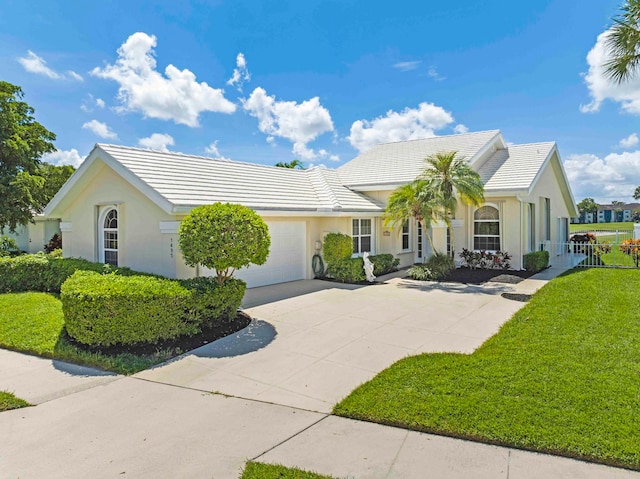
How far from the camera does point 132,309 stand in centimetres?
741

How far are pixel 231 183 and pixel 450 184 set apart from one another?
8541 millimetres

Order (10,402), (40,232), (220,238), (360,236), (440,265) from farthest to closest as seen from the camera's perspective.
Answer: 1. (40,232)
2. (360,236)
3. (440,265)
4. (220,238)
5. (10,402)

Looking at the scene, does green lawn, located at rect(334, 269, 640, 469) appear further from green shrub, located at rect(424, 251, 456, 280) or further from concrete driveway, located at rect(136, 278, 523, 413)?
green shrub, located at rect(424, 251, 456, 280)

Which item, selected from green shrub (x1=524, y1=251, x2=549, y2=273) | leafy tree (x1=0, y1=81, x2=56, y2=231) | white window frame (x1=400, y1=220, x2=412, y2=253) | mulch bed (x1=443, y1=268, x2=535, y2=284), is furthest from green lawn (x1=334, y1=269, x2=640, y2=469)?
leafy tree (x1=0, y1=81, x2=56, y2=231)

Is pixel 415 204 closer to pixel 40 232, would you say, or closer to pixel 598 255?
pixel 598 255

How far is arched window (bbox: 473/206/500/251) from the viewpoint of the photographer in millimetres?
17312

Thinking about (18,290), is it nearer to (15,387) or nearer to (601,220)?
(15,387)

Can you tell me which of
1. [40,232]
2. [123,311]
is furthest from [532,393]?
[40,232]

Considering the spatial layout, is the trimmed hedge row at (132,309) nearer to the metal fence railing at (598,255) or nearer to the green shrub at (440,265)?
the green shrub at (440,265)

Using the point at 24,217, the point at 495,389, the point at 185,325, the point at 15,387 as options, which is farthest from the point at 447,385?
the point at 24,217

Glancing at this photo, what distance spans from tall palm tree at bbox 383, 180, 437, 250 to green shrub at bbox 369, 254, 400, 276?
1815 mm

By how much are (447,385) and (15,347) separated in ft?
26.8

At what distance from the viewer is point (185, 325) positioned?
8.09 m

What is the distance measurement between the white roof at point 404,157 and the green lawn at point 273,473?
51.1ft
